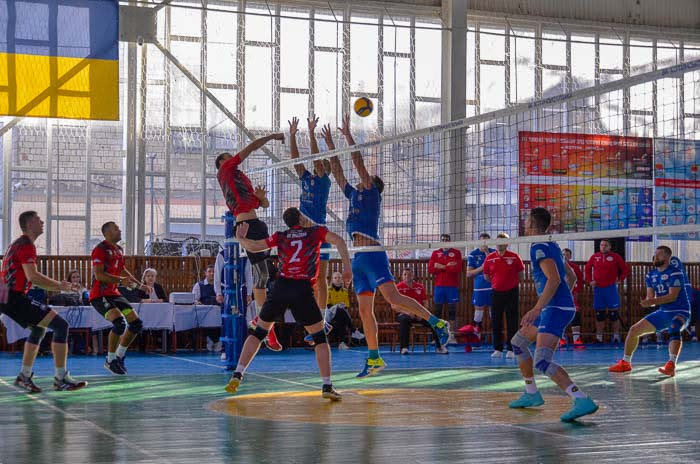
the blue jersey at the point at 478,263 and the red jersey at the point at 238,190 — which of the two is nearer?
the red jersey at the point at 238,190

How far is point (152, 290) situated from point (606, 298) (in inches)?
405

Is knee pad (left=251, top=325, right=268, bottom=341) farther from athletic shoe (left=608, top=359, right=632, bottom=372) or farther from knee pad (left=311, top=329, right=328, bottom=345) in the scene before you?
athletic shoe (left=608, top=359, right=632, bottom=372)

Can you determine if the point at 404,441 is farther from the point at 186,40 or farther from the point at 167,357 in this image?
the point at 186,40

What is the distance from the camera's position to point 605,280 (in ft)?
74.2

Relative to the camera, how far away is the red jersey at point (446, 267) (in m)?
21.1

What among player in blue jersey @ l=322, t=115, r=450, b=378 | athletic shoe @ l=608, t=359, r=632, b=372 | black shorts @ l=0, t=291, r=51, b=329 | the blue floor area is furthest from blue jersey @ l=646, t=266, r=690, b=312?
black shorts @ l=0, t=291, r=51, b=329

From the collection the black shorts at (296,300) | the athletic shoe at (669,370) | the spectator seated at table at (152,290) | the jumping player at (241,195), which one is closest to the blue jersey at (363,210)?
the jumping player at (241,195)

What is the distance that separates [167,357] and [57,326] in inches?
261

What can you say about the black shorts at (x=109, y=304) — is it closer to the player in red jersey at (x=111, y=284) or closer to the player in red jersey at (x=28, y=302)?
the player in red jersey at (x=111, y=284)

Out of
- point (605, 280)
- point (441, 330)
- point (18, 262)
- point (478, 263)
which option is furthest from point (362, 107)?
point (605, 280)

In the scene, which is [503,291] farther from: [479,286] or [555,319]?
[555,319]

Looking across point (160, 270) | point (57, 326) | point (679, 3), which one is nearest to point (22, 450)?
point (57, 326)

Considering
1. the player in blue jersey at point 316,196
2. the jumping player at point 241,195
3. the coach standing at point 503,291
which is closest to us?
the jumping player at point 241,195

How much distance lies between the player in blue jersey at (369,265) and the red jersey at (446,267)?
339 inches
